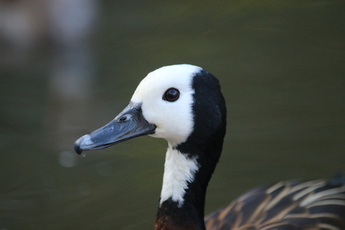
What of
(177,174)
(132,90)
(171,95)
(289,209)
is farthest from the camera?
(132,90)

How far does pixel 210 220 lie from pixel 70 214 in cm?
142

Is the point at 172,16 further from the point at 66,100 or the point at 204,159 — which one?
the point at 204,159

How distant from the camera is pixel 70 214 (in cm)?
547

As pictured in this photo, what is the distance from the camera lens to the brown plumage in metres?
4.19

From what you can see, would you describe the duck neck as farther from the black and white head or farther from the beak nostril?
the beak nostril

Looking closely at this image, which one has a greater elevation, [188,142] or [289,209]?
[188,142]

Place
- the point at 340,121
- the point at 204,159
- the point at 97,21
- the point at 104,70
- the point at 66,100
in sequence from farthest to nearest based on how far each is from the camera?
1. the point at 97,21
2. the point at 104,70
3. the point at 66,100
4. the point at 340,121
5. the point at 204,159

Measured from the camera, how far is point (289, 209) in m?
4.33

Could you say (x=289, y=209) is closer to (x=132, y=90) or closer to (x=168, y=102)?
(x=168, y=102)

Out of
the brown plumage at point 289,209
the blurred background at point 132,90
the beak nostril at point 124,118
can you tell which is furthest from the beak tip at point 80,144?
the blurred background at point 132,90

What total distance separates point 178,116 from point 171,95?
0.13 m

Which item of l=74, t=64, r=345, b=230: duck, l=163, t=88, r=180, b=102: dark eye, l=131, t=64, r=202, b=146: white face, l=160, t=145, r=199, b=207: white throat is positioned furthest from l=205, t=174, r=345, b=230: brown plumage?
l=163, t=88, r=180, b=102: dark eye

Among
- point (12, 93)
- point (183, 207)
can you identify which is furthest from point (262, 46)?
point (183, 207)

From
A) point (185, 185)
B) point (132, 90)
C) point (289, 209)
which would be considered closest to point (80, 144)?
point (185, 185)
